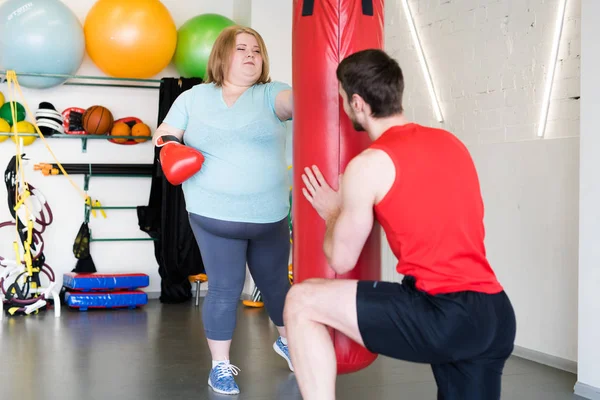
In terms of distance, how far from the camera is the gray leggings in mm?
3281

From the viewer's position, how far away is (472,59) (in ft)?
14.8

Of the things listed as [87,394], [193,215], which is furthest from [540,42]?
[87,394]

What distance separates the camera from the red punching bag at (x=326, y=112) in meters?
2.48

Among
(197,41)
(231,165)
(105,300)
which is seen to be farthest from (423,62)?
(105,300)

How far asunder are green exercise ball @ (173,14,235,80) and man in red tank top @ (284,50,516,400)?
4.17 m

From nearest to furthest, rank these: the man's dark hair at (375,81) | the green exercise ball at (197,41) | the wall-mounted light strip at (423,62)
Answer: the man's dark hair at (375,81) → the wall-mounted light strip at (423,62) → the green exercise ball at (197,41)

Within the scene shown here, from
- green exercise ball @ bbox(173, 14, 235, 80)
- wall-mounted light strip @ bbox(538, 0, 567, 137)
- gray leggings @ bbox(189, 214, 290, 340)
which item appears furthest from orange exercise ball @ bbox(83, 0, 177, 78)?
wall-mounted light strip @ bbox(538, 0, 567, 137)

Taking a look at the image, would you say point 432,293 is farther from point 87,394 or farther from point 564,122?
point 564,122

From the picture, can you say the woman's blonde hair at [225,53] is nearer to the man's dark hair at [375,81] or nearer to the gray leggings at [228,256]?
the gray leggings at [228,256]

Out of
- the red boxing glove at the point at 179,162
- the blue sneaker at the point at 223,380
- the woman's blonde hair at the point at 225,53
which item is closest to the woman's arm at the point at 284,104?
the woman's blonde hair at the point at 225,53

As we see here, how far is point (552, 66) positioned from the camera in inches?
155

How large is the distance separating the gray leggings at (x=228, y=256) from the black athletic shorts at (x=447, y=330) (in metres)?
1.27

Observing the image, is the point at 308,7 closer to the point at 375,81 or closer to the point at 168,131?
the point at 375,81

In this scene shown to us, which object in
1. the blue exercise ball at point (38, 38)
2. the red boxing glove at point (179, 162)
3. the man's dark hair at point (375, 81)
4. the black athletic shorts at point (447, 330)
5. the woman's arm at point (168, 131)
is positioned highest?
the blue exercise ball at point (38, 38)
